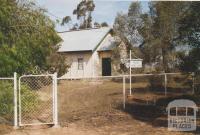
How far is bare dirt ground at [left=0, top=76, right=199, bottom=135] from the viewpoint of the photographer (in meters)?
10.4

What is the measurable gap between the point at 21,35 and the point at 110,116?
4.96 meters

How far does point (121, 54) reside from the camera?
28406 millimetres

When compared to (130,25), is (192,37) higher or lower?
lower

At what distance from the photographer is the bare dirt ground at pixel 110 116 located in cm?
1038

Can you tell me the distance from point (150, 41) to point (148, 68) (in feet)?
7.41

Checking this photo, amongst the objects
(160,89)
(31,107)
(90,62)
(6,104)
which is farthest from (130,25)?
(6,104)

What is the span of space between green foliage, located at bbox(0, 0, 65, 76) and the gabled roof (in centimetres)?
1519

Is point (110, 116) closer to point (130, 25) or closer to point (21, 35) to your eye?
point (21, 35)

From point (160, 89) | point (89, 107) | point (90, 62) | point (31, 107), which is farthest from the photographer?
point (90, 62)

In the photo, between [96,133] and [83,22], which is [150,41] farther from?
[83,22]

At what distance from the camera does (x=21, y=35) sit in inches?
571

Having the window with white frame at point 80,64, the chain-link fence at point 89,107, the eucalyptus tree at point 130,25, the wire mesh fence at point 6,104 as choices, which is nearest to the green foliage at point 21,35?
the wire mesh fence at point 6,104

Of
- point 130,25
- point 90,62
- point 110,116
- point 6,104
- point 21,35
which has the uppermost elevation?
point 130,25

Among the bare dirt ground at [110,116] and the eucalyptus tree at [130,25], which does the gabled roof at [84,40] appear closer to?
the eucalyptus tree at [130,25]
